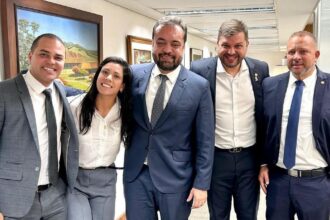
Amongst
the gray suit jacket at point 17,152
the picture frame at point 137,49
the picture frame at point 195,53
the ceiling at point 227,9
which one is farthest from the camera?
the picture frame at point 195,53

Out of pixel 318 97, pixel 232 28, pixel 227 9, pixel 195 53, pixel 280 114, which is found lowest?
pixel 280 114

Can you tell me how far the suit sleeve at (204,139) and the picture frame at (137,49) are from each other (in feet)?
6.77

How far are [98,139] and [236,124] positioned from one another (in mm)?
836

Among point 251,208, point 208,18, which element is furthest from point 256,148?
point 208,18

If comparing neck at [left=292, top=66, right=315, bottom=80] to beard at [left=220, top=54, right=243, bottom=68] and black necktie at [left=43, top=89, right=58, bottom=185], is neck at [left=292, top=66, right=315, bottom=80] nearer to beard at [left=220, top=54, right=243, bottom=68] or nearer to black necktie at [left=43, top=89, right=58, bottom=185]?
Answer: beard at [left=220, top=54, right=243, bottom=68]

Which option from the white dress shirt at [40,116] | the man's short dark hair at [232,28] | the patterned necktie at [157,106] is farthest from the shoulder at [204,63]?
the white dress shirt at [40,116]

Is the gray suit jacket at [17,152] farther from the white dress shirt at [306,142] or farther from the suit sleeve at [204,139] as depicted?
the white dress shirt at [306,142]

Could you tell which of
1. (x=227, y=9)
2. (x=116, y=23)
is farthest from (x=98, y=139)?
(x=227, y=9)

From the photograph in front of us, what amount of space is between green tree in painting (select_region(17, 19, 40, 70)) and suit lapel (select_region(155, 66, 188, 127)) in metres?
1.00

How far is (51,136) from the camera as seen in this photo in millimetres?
1813

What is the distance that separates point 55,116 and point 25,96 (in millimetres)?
191

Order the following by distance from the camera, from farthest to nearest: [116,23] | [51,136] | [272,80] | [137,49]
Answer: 1. [137,49]
2. [116,23]
3. [272,80]
4. [51,136]

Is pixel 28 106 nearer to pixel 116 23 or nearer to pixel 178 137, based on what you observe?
pixel 178 137

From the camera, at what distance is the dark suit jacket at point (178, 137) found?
1924 millimetres
